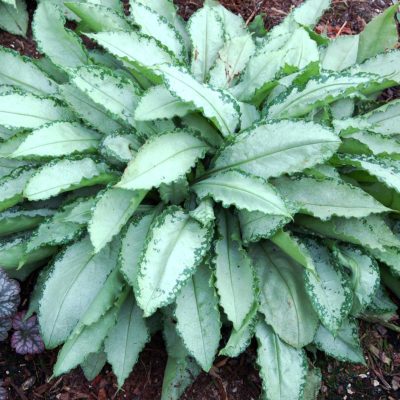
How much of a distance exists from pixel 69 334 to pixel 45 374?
1.11 feet

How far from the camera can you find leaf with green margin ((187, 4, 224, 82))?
9.05 feet

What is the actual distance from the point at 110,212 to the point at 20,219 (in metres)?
0.51

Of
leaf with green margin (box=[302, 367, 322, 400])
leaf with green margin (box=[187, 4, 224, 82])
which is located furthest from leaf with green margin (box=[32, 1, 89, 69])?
leaf with green margin (box=[302, 367, 322, 400])

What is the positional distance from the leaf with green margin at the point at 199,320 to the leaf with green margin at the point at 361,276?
1.91ft

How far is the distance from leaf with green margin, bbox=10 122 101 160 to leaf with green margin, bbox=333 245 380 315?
3.94ft

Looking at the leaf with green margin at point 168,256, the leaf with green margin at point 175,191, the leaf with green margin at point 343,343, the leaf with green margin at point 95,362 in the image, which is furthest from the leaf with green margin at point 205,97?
the leaf with green margin at point 95,362

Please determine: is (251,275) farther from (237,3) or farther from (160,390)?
(237,3)

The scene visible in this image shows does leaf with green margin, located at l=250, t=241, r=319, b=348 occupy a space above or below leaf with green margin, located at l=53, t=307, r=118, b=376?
above

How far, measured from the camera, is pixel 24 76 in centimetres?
274

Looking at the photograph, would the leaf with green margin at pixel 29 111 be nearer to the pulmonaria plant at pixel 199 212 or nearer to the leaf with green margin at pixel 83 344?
the pulmonaria plant at pixel 199 212

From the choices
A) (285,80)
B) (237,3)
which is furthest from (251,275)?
(237,3)

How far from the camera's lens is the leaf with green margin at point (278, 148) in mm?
2160

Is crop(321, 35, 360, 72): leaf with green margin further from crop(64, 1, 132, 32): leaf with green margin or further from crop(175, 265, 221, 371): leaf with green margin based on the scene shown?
crop(175, 265, 221, 371): leaf with green margin

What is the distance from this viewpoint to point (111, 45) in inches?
93.4
